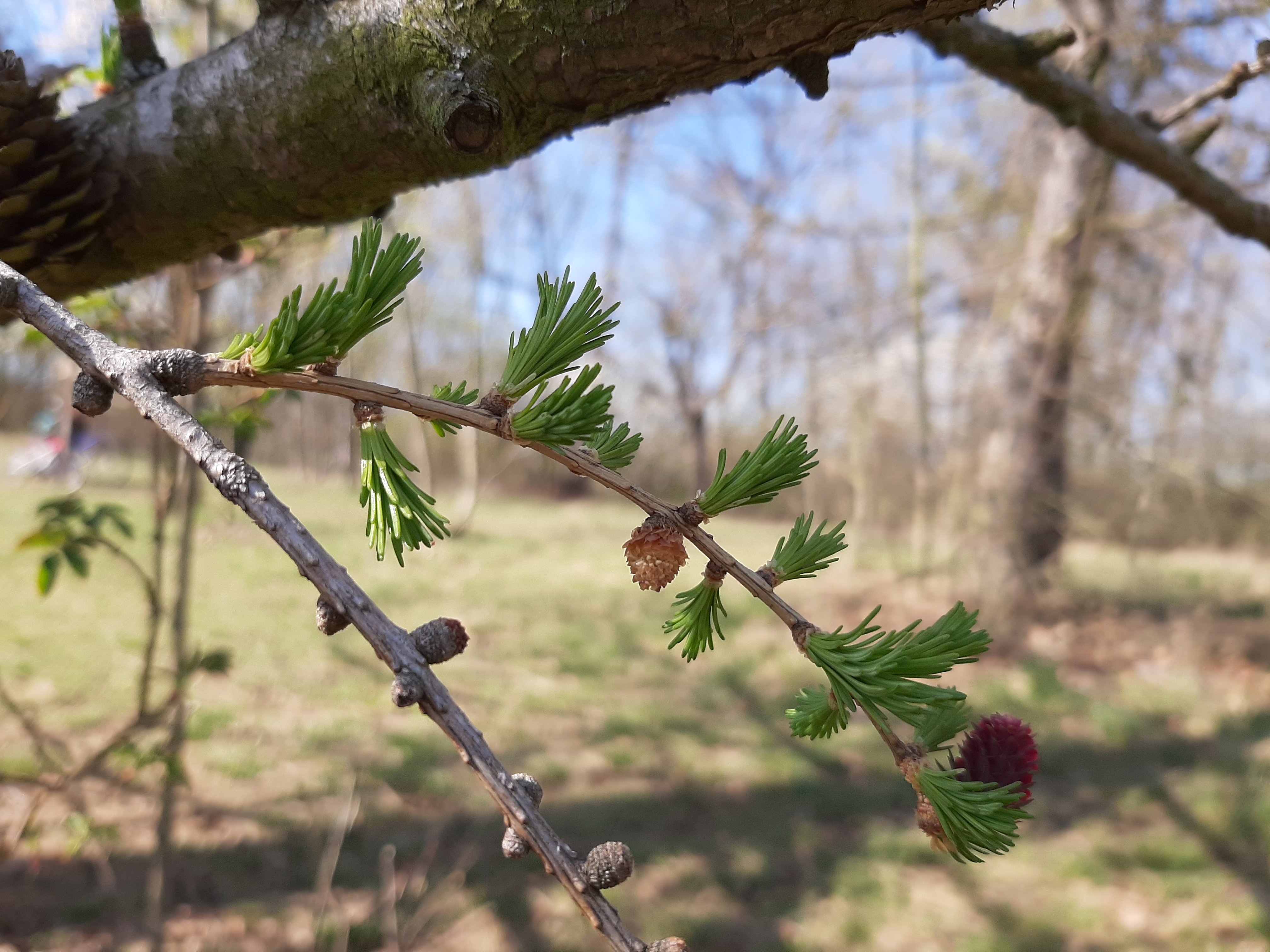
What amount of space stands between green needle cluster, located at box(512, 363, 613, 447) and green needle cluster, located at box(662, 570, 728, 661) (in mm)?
160

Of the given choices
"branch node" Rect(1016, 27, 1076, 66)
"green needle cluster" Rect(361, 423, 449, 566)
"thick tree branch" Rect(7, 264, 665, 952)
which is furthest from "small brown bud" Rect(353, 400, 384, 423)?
"branch node" Rect(1016, 27, 1076, 66)

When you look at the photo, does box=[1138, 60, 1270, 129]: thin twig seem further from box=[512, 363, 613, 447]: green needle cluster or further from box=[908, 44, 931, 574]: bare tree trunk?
box=[908, 44, 931, 574]: bare tree trunk

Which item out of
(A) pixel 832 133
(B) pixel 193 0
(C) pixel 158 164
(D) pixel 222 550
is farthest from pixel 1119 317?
(D) pixel 222 550

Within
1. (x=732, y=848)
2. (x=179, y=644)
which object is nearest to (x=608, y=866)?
(x=179, y=644)

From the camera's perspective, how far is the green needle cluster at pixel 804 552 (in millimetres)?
602

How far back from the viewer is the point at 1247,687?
15.8 ft

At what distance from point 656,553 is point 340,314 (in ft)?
0.92

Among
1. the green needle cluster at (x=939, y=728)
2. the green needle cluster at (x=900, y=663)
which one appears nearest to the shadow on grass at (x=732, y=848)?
the green needle cluster at (x=939, y=728)

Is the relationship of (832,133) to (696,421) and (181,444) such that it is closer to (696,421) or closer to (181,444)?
(696,421)

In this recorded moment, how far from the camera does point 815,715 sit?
0.58 m

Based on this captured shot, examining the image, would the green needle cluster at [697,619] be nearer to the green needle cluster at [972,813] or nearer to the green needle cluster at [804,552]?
the green needle cluster at [804,552]

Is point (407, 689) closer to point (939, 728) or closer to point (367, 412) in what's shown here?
point (367, 412)

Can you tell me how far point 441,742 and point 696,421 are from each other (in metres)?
6.35

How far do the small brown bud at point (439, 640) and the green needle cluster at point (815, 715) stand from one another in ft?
0.83
